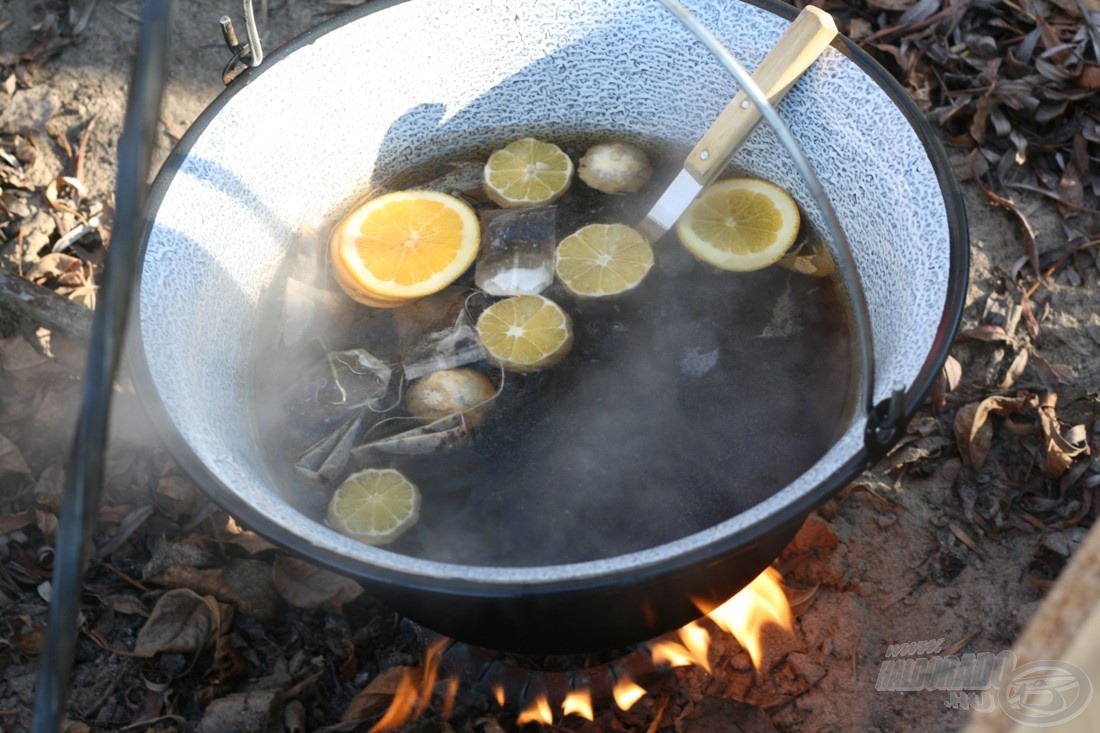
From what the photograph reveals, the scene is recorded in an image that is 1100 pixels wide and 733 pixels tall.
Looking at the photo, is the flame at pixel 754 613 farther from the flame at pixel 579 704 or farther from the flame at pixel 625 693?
the flame at pixel 579 704

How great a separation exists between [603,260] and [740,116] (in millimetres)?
526

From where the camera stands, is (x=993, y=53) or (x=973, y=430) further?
(x=993, y=53)

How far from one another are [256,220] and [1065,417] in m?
2.51

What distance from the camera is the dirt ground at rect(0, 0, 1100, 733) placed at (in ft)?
8.27

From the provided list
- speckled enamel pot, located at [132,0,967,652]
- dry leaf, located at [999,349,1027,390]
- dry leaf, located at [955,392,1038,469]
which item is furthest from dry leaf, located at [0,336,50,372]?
dry leaf, located at [999,349,1027,390]

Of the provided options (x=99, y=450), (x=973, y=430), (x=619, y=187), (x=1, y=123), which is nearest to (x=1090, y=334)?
(x=973, y=430)

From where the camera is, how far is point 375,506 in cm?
219

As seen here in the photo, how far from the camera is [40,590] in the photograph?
9.13ft

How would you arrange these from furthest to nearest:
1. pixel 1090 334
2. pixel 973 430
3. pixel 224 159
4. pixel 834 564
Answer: pixel 1090 334 < pixel 973 430 < pixel 834 564 < pixel 224 159

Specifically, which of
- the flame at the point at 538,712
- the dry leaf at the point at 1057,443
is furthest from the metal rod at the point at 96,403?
the dry leaf at the point at 1057,443

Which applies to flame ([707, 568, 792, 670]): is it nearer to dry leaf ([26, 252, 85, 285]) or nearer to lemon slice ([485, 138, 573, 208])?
lemon slice ([485, 138, 573, 208])

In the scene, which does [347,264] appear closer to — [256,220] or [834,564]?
[256,220]

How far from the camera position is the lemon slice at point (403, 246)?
2.55 meters

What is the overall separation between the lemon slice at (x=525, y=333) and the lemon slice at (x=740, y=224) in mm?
451
